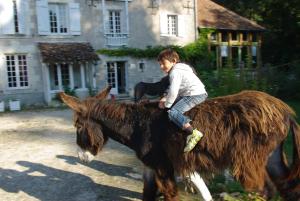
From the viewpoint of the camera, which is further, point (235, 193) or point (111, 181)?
point (111, 181)

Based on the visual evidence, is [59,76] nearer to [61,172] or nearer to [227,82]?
[227,82]

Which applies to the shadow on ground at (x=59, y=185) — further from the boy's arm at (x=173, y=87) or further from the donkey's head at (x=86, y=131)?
the boy's arm at (x=173, y=87)

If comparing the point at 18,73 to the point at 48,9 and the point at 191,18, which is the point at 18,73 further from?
the point at 191,18

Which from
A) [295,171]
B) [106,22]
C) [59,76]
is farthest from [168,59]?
[106,22]

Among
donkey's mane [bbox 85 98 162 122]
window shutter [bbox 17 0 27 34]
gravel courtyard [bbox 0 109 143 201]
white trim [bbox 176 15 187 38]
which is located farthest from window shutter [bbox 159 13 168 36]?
donkey's mane [bbox 85 98 162 122]

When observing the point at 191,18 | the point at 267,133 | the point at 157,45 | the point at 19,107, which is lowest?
the point at 19,107

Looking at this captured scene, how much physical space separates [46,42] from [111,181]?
16.9 meters

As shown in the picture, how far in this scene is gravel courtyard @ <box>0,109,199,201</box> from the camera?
6152mm

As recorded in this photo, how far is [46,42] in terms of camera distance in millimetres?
22078

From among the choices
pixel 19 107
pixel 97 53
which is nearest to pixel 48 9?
pixel 97 53

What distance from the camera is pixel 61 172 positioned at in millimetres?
7430

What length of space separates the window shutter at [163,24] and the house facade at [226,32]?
2815 millimetres

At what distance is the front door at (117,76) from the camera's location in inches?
957

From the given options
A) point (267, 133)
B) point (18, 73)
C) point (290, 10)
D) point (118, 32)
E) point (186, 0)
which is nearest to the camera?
point (267, 133)
